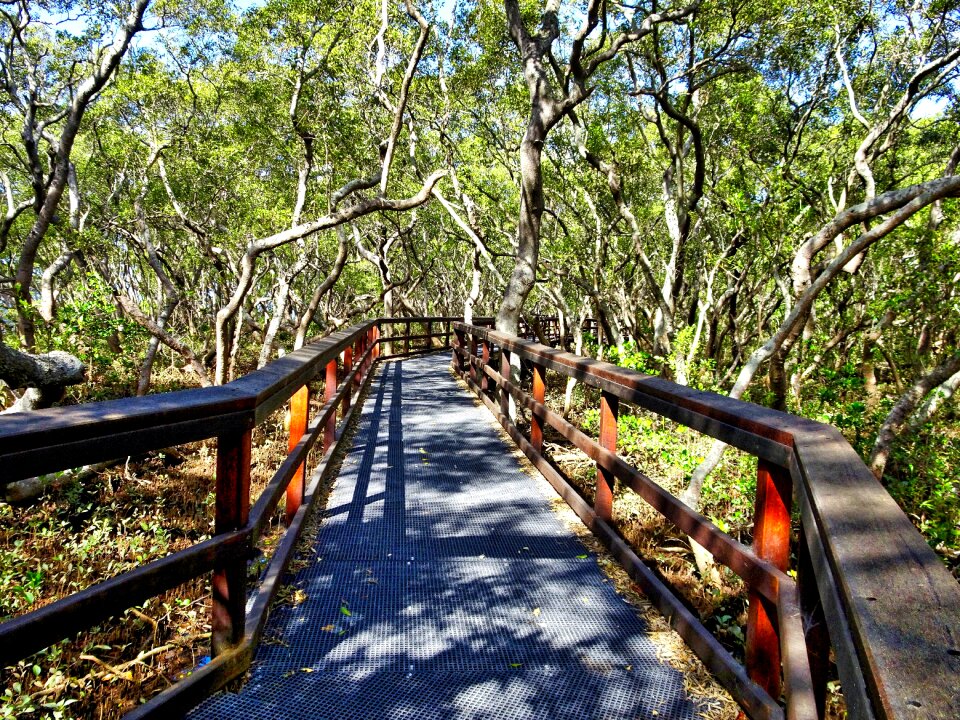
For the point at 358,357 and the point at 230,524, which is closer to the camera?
the point at 230,524

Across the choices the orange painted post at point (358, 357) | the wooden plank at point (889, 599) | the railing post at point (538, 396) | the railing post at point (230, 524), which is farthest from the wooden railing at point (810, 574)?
the orange painted post at point (358, 357)

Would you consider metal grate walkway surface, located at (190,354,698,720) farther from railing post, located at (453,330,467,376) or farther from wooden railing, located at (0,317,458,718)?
railing post, located at (453,330,467,376)

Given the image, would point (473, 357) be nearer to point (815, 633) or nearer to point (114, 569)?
point (114, 569)

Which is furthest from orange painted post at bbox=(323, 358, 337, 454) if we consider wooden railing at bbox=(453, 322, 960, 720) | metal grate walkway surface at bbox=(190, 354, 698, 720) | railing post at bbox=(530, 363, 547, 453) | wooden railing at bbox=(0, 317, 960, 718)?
wooden railing at bbox=(453, 322, 960, 720)

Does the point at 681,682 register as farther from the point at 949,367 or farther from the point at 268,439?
the point at 268,439

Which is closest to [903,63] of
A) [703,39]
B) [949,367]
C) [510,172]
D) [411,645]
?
[703,39]

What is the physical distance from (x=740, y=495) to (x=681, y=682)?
525cm

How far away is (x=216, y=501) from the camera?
2.23m

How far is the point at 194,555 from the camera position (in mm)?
2105

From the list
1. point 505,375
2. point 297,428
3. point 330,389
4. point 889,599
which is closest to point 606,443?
point 297,428

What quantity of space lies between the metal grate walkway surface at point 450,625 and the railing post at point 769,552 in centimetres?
31

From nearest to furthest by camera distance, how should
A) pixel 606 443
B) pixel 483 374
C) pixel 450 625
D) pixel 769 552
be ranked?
pixel 769 552 < pixel 450 625 < pixel 606 443 < pixel 483 374

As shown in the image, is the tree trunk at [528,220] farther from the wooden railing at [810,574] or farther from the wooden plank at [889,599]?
the wooden plank at [889,599]

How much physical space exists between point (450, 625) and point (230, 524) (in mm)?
1105
